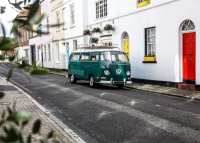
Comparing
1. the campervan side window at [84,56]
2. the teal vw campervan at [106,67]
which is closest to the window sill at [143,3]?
the teal vw campervan at [106,67]

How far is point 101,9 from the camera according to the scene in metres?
20.5

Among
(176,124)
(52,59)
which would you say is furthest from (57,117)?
(52,59)

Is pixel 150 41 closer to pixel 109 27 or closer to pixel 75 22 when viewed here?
pixel 109 27

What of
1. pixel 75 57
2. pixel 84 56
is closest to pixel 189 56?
Result: pixel 84 56

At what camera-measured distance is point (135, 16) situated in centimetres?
1609

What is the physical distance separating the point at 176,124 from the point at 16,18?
6006mm

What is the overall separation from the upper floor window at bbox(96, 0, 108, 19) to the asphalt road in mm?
10829

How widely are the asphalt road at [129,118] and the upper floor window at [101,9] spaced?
1083 centimetres

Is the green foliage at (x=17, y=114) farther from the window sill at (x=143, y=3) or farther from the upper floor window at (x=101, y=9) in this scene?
the upper floor window at (x=101, y=9)

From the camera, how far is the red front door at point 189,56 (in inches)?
477

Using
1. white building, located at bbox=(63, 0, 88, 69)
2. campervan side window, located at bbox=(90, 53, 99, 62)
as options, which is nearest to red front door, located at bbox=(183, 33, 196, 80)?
campervan side window, located at bbox=(90, 53, 99, 62)

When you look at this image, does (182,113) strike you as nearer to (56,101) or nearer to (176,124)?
(176,124)

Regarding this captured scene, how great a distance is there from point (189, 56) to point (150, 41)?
3.31 m

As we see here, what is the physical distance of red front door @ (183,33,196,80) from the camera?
1212cm
